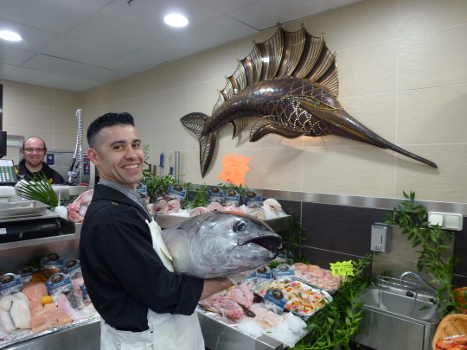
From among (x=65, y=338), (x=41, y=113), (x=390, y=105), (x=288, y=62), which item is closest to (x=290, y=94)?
(x=288, y=62)

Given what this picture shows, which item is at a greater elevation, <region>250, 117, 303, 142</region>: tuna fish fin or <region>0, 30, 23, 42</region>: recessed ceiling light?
<region>0, 30, 23, 42</region>: recessed ceiling light

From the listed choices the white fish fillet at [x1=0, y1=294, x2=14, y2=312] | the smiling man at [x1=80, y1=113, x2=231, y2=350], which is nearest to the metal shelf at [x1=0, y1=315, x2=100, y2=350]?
the white fish fillet at [x1=0, y1=294, x2=14, y2=312]

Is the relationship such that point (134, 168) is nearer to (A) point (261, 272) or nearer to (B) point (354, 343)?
(A) point (261, 272)

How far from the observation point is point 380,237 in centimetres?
230

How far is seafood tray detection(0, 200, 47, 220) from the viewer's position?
1561 millimetres

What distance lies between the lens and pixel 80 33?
3301mm

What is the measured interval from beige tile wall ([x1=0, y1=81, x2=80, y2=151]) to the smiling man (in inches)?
198

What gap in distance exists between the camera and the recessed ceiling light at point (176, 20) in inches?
112

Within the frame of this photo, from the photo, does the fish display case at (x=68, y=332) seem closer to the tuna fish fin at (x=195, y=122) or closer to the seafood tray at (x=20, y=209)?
the seafood tray at (x=20, y=209)

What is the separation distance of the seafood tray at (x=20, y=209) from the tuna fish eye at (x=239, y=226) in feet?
4.01

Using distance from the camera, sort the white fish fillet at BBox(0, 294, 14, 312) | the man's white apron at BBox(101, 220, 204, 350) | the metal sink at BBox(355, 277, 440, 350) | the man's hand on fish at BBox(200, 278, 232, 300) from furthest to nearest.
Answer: the metal sink at BBox(355, 277, 440, 350) → the white fish fillet at BBox(0, 294, 14, 312) → the man's white apron at BBox(101, 220, 204, 350) → the man's hand on fish at BBox(200, 278, 232, 300)

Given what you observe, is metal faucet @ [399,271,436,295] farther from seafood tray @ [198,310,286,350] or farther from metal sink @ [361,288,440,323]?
seafood tray @ [198,310,286,350]

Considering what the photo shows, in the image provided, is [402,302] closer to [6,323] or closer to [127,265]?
[127,265]

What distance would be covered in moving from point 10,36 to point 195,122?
211 centimetres
